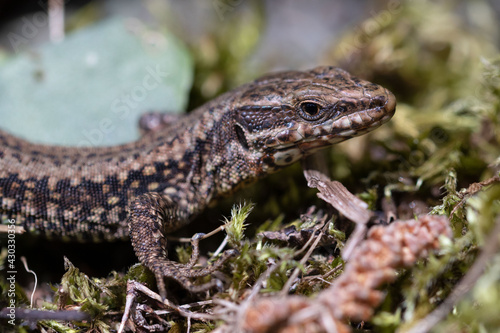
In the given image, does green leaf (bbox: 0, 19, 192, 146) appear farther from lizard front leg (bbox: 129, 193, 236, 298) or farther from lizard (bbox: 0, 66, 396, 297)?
lizard front leg (bbox: 129, 193, 236, 298)

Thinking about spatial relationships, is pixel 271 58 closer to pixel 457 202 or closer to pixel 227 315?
pixel 457 202

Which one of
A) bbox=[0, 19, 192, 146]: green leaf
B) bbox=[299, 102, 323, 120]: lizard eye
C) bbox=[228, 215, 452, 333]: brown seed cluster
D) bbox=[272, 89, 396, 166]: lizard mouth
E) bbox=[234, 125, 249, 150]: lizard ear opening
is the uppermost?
bbox=[0, 19, 192, 146]: green leaf

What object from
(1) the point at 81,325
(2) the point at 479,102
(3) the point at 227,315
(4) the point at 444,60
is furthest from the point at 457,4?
(1) the point at 81,325

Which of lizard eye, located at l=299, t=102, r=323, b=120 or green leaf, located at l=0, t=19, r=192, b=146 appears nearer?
lizard eye, located at l=299, t=102, r=323, b=120

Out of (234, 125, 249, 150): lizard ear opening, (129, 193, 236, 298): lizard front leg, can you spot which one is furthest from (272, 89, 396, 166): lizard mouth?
(129, 193, 236, 298): lizard front leg

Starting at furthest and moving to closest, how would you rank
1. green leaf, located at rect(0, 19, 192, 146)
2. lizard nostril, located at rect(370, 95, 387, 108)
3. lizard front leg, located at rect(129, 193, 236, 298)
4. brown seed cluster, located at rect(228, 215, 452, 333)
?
1. green leaf, located at rect(0, 19, 192, 146)
2. lizard nostril, located at rect(370, 95, 387, 108)
3. lizard front leg, located at rect(129, 193, 236, 298)
4. brown seed cluster, located at rect(228, 215, 452, 333)

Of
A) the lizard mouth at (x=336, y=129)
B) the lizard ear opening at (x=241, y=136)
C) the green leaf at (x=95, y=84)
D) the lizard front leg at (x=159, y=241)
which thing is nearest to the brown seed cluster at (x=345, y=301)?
the lizard front leg at (x=159, y=241)

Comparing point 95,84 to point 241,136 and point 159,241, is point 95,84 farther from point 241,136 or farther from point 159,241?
point 159,241

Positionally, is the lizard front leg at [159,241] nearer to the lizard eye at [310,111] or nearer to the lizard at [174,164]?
the lizard at [174,164]
